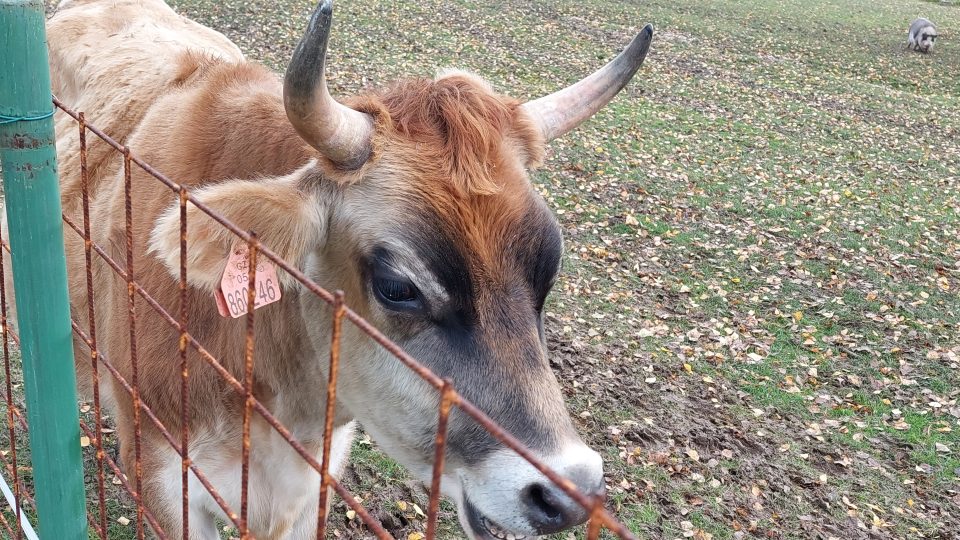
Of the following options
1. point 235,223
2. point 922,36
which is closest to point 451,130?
point 235,223

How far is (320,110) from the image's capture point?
2.15m

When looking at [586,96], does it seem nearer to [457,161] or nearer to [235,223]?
[457,161]

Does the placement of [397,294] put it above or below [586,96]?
below

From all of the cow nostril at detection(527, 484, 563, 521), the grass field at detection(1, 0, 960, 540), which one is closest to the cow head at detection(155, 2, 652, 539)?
the cow nostril at detection(527, 484, 563, 521)

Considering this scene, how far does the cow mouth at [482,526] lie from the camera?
2.17m

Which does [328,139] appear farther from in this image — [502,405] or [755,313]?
[755,313]

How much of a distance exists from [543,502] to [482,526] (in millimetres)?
297

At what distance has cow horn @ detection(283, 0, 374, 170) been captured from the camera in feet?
6.07

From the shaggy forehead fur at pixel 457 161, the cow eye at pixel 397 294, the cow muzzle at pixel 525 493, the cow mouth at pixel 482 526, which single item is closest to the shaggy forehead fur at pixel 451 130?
the shaggy forehead fur at pixel 457 161

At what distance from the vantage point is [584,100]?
311 centimetres

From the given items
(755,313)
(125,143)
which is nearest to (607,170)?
(755,313)

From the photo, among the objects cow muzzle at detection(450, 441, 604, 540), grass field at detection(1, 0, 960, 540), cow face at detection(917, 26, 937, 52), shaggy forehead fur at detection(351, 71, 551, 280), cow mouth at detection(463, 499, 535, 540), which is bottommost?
grass field at detection(1, 0, 960, 540)

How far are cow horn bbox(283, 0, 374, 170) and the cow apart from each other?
22.4 m

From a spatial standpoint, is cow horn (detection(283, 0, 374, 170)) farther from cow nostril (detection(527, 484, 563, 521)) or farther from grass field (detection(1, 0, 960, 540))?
grass field (detection(1, 0, 960, 540))
